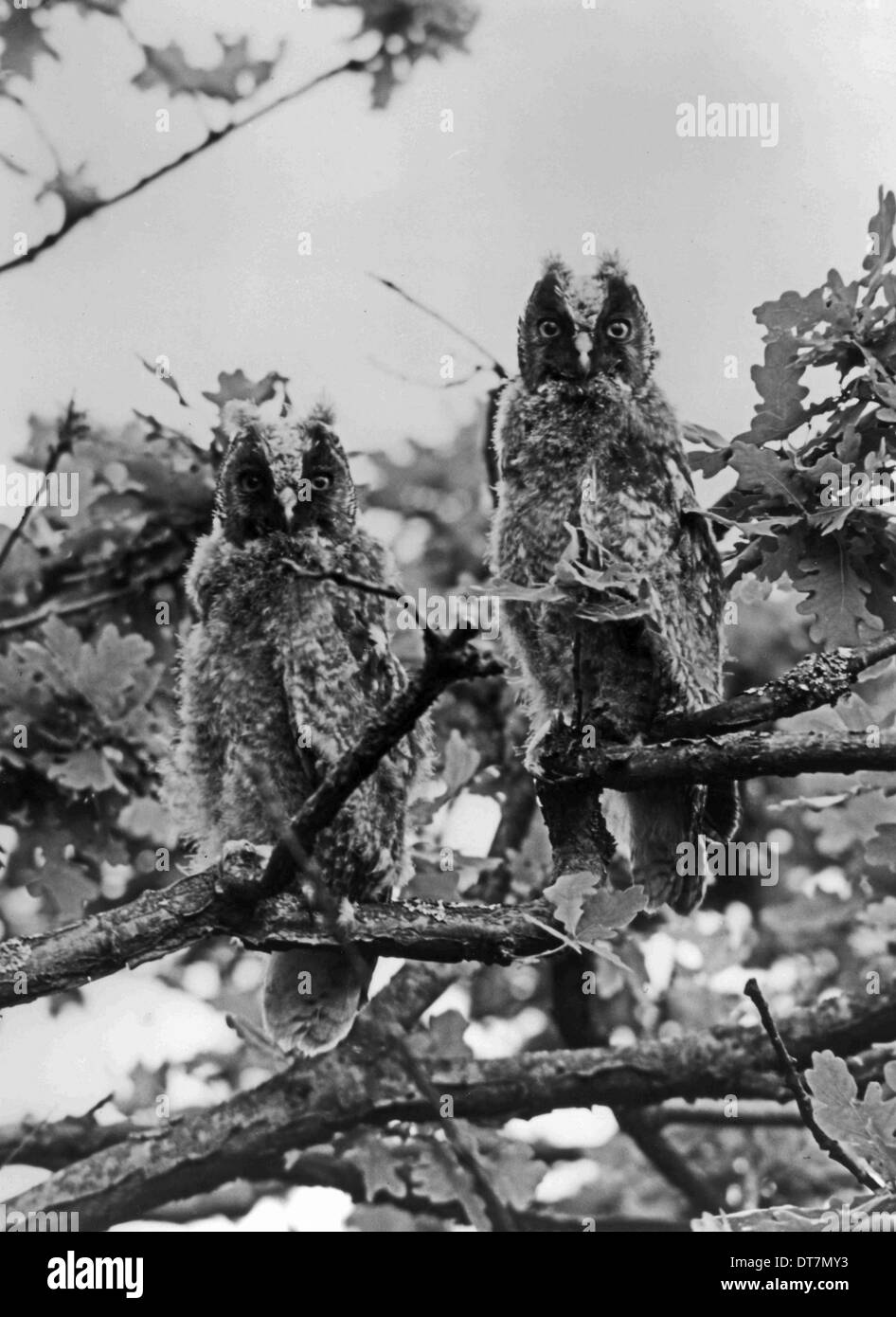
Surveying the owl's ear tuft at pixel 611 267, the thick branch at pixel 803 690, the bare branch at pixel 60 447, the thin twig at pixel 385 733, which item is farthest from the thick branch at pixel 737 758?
the bare branch at pixel 60 447

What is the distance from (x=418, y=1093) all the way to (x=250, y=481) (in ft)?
2.64

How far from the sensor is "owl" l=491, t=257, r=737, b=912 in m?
1.73

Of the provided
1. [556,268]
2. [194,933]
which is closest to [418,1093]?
Result: [194,933]

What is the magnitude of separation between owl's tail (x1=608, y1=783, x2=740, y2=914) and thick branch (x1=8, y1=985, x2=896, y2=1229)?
301 millimetres

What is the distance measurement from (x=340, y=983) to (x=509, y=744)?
43cm

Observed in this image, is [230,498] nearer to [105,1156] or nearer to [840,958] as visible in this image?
[105,1156]

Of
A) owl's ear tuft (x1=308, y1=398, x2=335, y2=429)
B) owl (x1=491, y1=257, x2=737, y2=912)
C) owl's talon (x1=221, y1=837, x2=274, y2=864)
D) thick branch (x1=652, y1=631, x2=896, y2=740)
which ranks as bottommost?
owl's talon (x1=221, y1=837, x2=274, y2=864)

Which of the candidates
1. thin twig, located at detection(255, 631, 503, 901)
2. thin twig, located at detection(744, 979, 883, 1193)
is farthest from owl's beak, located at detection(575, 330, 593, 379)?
thin twig, located at detection(744, 979, 883, 1193)

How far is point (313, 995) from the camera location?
175cm

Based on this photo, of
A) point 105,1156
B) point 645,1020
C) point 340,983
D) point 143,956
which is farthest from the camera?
point 645,1020

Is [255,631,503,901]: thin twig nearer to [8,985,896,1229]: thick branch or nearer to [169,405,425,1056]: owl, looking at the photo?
[169,405,425,1056]: owl

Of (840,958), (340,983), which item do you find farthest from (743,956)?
(340,983)

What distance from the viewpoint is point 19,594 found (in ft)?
6.97
